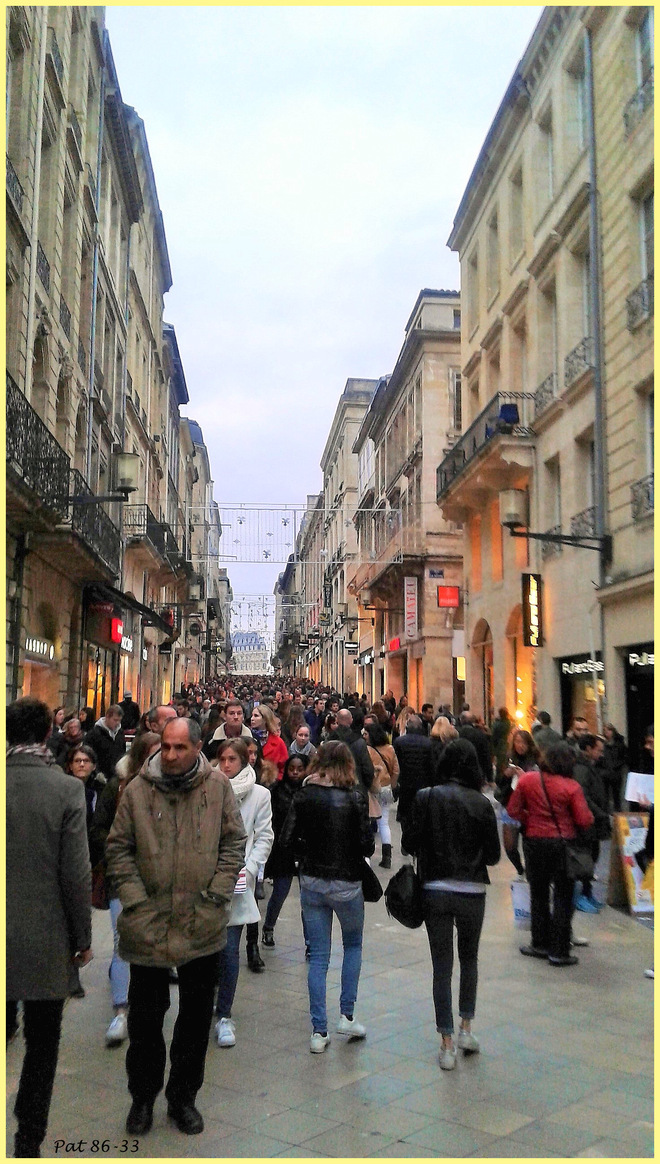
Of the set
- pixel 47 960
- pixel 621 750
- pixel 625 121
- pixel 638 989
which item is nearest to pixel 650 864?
pixel 638 989

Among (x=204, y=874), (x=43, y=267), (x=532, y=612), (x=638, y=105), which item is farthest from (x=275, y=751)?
(x=638, y=105)

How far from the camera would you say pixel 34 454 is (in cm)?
1498

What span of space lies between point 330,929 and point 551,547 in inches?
618

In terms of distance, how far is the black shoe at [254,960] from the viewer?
745cm

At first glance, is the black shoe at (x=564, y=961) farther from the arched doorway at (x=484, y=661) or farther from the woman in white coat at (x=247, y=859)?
the arched doorway at (x=484, y=661)

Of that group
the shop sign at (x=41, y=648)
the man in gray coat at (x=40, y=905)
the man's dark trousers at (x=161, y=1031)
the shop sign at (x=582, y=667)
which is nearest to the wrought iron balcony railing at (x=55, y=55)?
the shop sign at (x=41, y=648)

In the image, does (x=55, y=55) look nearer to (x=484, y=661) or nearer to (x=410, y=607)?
(x=484, y=661)

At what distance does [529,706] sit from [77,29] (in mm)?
18940

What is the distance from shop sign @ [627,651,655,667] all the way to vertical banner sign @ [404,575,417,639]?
719 inches

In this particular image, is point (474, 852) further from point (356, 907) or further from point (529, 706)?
point (529, 706)

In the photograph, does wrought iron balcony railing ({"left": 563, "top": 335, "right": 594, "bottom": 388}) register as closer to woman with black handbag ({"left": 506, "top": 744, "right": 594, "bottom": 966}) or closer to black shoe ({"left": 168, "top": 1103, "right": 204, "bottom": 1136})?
woman with black handbag ({"left": 506, "top": 744, "right": 594, "bottom": 966})

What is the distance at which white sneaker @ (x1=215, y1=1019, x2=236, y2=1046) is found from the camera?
5727 millimetres

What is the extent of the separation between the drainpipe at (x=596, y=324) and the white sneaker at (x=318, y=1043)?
40.5 feet

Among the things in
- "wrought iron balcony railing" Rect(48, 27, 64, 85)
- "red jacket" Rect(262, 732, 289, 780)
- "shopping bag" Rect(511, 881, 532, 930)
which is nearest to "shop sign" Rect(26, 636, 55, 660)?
"red jacket" Rect(262, 732, 289, 780)
